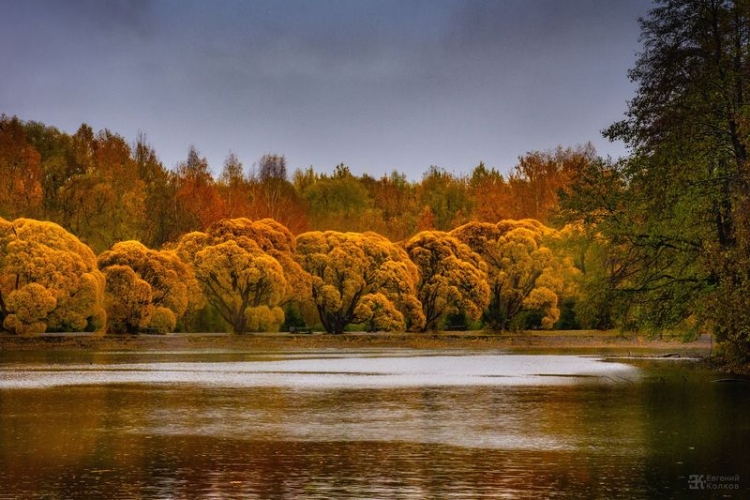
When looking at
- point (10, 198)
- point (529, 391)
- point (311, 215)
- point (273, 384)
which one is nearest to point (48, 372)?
point (273, 384)

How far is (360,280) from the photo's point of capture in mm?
79375

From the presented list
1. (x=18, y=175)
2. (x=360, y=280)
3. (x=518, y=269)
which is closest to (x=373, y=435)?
(x=360, y=280)

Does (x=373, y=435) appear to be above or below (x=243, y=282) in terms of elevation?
below

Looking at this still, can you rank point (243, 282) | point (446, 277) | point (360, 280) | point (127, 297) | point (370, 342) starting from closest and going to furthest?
point (127, 297) → point (243, 282) → point (370, 342) → point (360, 280) → point (446, 277)

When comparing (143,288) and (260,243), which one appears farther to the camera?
(260,243)

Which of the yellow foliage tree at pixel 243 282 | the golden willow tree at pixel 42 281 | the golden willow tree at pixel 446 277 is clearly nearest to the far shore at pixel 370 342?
the yellow foliage tree at pixel 243 282

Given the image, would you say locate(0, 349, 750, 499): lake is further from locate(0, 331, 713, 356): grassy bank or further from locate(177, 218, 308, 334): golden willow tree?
locate(177, 218, 308, 334): golden willow tree

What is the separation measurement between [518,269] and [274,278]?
20.2 metres

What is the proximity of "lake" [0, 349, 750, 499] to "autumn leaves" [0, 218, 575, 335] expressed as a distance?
25.9 meters

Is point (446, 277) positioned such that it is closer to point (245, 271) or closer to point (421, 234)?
point (421, 234)

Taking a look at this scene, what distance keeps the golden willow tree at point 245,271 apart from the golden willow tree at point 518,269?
16.4 m

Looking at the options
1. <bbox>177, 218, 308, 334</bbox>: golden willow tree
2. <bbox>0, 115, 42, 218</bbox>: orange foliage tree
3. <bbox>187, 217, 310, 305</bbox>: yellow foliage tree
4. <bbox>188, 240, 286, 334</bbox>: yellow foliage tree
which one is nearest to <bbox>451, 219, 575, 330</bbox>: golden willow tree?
<bbox>187, 217, 310, 305</bbox>: yellow foliage tree

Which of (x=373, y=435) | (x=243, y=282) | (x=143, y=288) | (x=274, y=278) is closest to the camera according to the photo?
(x=373, y=435)

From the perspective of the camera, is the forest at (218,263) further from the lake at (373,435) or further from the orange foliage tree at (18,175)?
the lake at (373,435)
